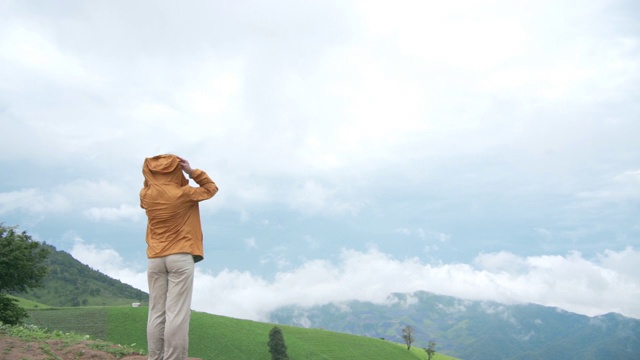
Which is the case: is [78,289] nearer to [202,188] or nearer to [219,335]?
[219,335]

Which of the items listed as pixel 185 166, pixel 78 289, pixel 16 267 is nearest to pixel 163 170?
pixel 185 166

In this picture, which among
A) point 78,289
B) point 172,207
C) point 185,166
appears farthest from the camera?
point 78,289

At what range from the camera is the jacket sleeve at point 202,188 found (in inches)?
348

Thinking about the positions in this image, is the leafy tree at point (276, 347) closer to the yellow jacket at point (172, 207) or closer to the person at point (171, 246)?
the person at point (171, 246)

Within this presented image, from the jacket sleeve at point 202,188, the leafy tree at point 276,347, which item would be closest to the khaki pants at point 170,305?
the jacket sleeve at point 202,188

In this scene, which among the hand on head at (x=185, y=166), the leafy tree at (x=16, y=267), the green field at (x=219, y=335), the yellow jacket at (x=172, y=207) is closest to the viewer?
the yellow jacket at (x=172, y=207)

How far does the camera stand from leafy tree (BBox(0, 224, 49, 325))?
33656 millimetres

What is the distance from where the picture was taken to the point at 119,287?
579ft

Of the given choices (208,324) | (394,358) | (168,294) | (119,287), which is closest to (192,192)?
(168,294)

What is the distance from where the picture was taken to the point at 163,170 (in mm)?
9070

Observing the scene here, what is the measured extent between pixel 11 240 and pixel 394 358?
8750 centimetres

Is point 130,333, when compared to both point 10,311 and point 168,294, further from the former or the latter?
point 168,294

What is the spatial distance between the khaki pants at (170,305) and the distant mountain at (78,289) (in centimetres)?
14101

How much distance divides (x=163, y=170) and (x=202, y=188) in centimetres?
76
